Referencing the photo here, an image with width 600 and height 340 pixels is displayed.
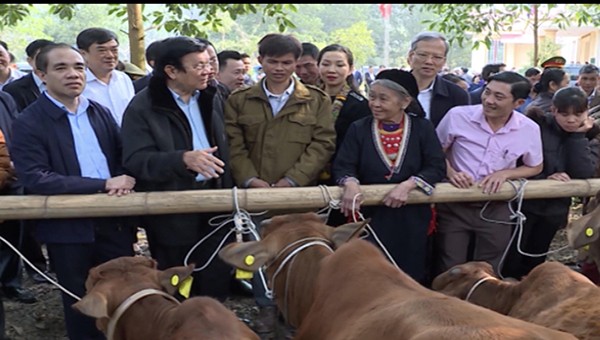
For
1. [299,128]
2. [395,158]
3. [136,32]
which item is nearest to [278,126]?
[299,128]

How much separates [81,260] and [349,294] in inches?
71.2

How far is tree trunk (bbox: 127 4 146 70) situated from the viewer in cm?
753

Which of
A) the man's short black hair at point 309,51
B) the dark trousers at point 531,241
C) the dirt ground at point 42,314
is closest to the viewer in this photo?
the dirt ground at point 42,314

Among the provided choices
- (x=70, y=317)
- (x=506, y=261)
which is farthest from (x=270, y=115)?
(x=506, y=261)

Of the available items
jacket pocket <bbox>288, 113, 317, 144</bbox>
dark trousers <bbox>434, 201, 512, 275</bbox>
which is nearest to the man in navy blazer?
jacket pocket <bbox>288, 113, 317, 144</bbox>

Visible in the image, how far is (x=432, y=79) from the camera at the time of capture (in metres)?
4.80

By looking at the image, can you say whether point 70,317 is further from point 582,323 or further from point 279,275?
point 582,323

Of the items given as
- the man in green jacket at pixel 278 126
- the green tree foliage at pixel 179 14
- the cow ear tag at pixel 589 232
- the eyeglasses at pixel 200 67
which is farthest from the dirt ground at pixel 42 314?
the green tree foliage at pixel 179 14

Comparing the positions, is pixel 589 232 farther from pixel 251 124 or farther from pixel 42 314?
pixel 42 314

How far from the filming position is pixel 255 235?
370cm

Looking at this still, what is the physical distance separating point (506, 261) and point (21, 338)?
3713mm

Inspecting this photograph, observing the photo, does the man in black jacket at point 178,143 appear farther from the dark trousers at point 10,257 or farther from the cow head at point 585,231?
the cow head at point 585,231

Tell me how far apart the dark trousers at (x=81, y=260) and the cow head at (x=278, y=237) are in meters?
1.00

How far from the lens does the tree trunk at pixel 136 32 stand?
7.53 meters
